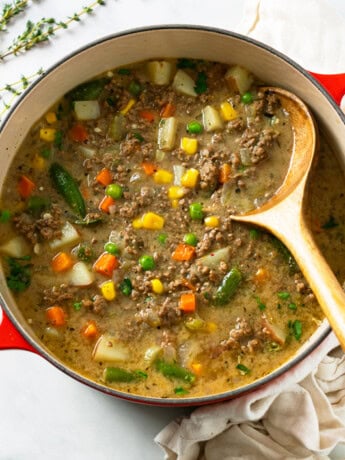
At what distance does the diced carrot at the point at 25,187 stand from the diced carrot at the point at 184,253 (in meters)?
0.91

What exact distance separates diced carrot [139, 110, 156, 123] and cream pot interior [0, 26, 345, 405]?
35cm

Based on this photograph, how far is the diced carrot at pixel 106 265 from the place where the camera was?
4.54 m

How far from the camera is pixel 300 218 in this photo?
4.34 metres

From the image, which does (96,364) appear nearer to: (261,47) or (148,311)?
(148,311)

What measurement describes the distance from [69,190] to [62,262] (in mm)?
414

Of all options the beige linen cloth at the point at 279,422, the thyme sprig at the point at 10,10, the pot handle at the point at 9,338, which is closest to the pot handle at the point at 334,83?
the beige linen cloth at the point at 279,422

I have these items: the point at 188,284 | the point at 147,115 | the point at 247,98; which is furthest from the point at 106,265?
the point at 247,98

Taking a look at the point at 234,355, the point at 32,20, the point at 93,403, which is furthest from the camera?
the point at 32,20

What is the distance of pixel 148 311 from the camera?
451 centimetres

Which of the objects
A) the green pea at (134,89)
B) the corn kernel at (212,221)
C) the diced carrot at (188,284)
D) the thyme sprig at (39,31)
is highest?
the thyme sprig at (39,31)

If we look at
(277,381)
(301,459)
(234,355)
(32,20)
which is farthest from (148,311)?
(32,20)

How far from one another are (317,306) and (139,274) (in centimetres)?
103

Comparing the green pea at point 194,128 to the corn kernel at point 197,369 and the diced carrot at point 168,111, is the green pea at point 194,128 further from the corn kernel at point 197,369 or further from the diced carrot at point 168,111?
the corn kernel at point 197,369

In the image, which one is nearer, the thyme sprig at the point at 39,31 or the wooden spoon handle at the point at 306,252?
the wooden spoon handle at the point at 306,252
